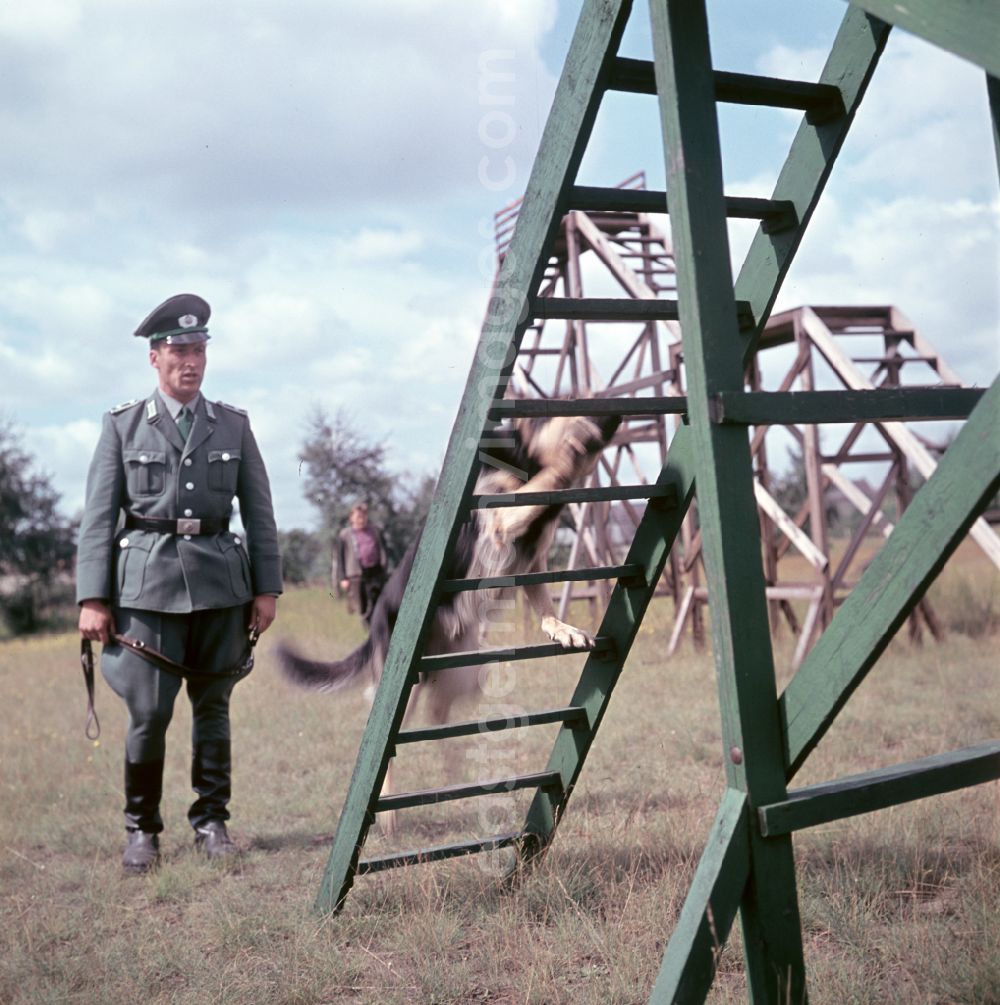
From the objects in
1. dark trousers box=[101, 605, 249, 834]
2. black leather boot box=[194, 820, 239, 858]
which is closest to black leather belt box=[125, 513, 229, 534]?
dark trousers box=[101, 605, 249, 834]

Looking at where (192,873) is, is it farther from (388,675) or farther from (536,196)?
(536,196)

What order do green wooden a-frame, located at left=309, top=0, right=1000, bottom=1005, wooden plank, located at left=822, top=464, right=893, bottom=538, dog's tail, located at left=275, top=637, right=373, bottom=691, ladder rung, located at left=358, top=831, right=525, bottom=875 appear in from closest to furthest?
green wooden a-frame, located at left=309, top=0, right=1000, bottom=1005, ladder rung, located at left=358, top=831, right=525, bottom=875, dog's tail, located at left=275, top=637, right=373, bottom=691, wooden plank, located at left=822, top=464, right=893, bottom=538

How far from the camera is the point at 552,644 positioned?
3.48 metres

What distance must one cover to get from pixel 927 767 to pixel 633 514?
11.5m

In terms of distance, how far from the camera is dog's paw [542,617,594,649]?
3449mm

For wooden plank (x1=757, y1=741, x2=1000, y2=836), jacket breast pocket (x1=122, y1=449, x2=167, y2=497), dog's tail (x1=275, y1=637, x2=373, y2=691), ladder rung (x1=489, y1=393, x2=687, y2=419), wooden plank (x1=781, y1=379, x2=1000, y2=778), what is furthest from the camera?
dog's tail (x1=275, y1=637, x2=373, y2=691)

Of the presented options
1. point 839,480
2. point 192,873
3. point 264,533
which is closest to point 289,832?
point 192,873

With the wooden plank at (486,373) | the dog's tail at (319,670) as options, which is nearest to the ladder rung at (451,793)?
the wooden plank at (486,373)

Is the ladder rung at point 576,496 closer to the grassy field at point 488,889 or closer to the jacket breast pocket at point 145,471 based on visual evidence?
the grassy field at point 488,889

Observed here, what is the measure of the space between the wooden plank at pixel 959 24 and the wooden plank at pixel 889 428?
6.88m

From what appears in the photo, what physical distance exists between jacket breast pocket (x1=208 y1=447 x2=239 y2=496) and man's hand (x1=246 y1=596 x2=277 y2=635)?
1.68 ft

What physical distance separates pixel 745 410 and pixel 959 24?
0.82m

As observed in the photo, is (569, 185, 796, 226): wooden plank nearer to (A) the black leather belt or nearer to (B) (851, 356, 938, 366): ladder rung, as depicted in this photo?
(A) the black leather belt

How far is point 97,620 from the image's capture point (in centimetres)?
449
